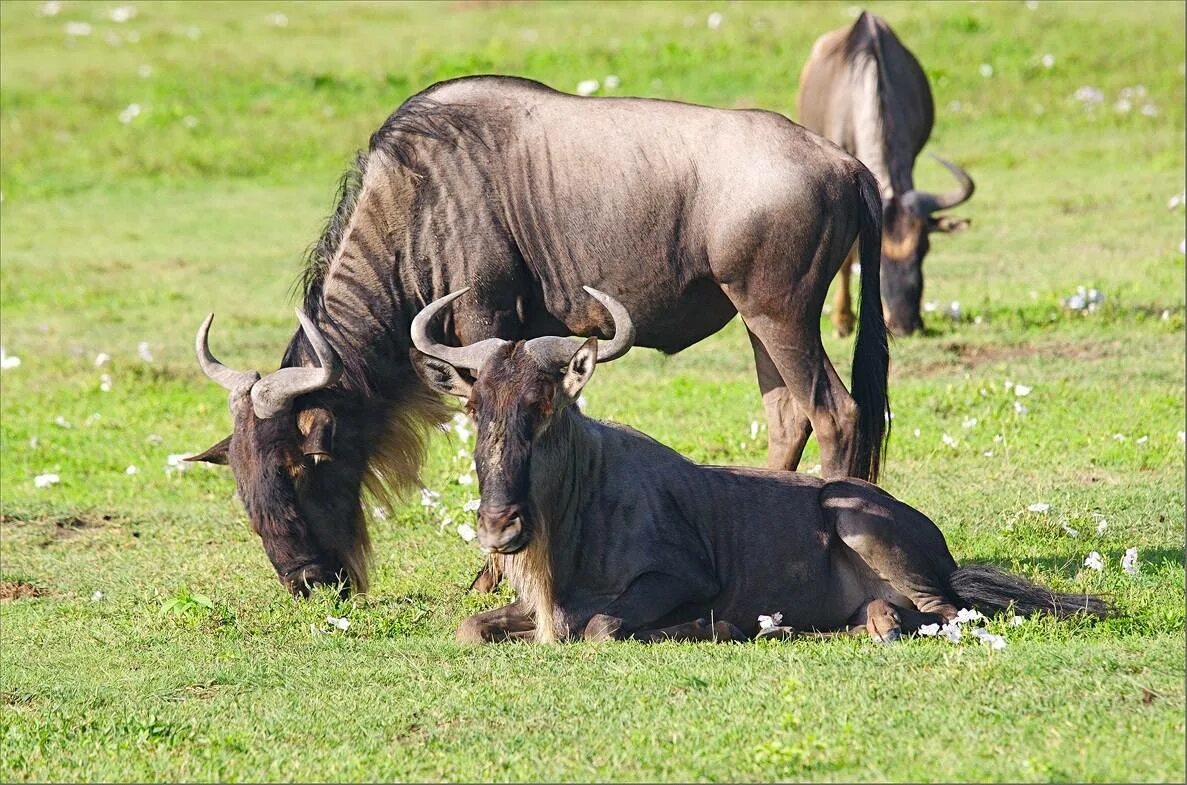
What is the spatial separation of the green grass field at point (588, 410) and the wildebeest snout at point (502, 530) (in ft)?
1.53

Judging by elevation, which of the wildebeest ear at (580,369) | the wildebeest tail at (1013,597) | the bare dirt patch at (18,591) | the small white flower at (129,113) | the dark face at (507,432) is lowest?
the small white flower at (129,113)

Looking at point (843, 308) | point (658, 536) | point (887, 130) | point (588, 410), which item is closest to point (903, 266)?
point (843, 308)

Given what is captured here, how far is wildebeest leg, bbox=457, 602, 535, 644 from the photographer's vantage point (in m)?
Result: 7.53

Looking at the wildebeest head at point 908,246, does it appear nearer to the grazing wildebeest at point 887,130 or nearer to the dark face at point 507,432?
the grazing wildebeest at point 887,130

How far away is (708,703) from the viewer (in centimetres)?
608

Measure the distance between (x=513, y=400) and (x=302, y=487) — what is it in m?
1.71

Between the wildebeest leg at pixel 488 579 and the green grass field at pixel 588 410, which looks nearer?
the green grass field at pixel 588 410

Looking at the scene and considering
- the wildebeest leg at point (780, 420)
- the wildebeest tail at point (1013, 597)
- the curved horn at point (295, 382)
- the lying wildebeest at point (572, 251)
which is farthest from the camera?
the wildebeest leg at point (780, 420)

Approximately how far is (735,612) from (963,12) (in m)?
21.4

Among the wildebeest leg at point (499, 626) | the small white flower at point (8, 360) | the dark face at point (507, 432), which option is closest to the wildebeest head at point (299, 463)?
the wildebeest leg at point (499, 626)

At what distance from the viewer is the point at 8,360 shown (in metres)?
14.0

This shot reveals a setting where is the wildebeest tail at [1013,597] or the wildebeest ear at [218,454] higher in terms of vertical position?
the wildebeest tail at [1013,597]

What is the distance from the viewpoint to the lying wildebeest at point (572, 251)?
855 cm

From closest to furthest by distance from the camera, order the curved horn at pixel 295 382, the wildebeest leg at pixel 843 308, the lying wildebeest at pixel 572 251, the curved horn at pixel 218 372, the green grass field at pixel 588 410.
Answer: the green grass field at pixel 588 410 < the curved horn at pixel 295 382 < the curved horn at pixel 218 372 < the lying wildebeest at pixel 572 251 < the wildebeest leg at pixel 843 308
